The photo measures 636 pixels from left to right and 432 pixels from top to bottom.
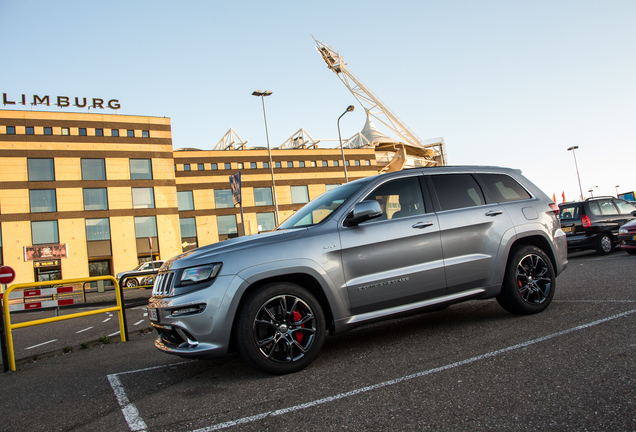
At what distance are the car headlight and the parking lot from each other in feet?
2.97

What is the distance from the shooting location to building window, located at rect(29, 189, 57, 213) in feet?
128

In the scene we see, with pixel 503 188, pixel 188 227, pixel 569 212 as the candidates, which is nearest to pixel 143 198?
pixel 188 227

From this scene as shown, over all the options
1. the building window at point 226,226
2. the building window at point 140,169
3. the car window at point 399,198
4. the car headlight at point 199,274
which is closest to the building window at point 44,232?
the building window at point 140,169

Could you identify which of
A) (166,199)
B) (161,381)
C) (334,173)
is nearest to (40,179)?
(166,199)

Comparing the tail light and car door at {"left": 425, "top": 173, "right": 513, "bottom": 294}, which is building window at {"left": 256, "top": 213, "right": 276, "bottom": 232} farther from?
car door at {"left": 425, "top": 173, "right": 513, "bottom": 294}

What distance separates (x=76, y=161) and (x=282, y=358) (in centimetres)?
4260

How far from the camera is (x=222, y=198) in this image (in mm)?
51625

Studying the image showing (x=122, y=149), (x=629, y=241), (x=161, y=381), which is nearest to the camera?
(x=161, y=381)

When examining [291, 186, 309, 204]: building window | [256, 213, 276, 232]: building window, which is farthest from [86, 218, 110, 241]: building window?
[291, 186, 309, 204]: building window

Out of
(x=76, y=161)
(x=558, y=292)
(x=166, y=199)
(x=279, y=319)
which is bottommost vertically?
(x=558, y=292)

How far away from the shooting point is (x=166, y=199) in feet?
145

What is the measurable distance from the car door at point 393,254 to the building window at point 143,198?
41870 mm

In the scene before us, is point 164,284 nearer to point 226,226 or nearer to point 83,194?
point 83,194

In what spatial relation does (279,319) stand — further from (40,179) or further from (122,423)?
(40,179)
